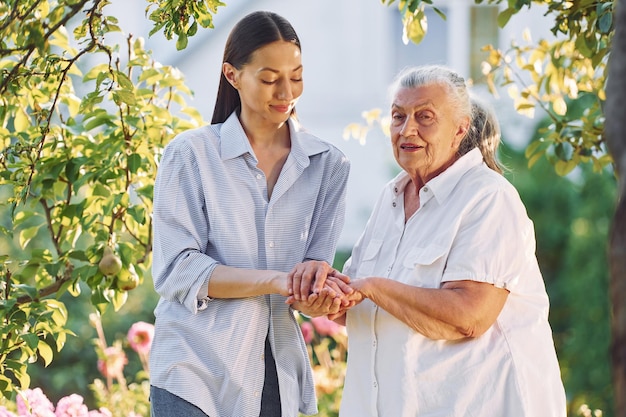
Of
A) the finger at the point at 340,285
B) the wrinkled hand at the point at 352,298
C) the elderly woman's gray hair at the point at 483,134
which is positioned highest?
the elderly woman's gray hair at the point at 483,134

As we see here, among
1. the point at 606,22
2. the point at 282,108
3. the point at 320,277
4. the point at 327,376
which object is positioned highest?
the point at 606,22

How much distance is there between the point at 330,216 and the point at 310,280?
0.87 ft

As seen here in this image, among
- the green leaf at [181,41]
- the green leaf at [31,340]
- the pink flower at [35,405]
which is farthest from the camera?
the pink flower at [35,405]

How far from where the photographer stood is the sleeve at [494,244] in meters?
2.33

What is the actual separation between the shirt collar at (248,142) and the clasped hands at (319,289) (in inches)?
11.7

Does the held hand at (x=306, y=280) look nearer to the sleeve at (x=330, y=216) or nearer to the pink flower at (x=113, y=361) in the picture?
the sleeve at (x=330, y=216)

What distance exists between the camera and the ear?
8.39 feet

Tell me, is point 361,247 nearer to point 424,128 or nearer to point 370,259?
point 370,259

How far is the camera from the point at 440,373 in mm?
2375

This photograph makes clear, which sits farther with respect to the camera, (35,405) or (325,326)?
(325,326)

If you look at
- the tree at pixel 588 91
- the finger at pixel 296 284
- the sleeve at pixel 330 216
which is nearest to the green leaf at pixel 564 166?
the tree at pixel 588 91

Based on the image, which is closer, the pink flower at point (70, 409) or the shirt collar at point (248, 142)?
the shirt collar at point (248, 142)

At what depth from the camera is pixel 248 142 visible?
8.37 feet

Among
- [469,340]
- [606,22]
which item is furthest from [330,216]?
[606,22]
